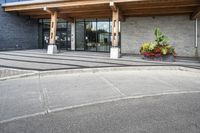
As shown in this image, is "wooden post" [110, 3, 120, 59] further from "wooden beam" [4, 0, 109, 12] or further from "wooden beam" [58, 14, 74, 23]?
"wooden beam" [58, 14, 74, 23]

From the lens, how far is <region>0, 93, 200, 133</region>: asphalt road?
4.45 m

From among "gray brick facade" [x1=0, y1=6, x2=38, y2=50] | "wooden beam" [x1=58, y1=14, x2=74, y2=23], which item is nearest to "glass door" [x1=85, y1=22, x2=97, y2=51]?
"wooden beam" [x1=58, y1=14, x2=74, y2=23]

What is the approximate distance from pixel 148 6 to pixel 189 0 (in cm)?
312

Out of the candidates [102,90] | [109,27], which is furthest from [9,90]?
[109,27]

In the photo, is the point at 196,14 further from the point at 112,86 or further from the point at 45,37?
the point at 45,37

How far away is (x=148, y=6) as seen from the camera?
60.9 feet

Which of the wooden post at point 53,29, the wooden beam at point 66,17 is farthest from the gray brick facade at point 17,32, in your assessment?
the wooden post at point 53,29

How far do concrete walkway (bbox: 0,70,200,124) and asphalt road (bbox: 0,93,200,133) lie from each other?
46cm

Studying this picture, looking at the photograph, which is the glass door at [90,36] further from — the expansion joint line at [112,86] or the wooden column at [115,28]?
the expansion joint line at [112,86]

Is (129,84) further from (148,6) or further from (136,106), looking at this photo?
(148,6)

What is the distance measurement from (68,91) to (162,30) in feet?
54.7

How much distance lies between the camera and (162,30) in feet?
73.5

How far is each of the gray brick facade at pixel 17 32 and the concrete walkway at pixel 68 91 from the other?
1561 cm

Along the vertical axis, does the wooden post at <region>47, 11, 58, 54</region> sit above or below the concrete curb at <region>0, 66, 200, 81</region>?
above
